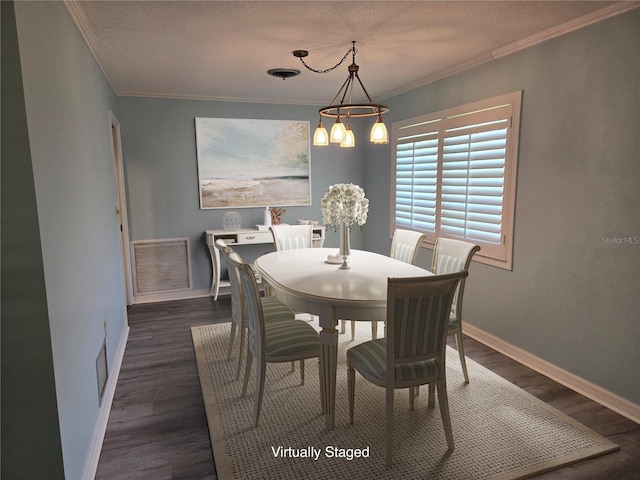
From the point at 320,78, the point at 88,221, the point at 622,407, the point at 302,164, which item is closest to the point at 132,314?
the point at 88,221

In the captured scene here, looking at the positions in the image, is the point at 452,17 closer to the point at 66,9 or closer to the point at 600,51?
the point at 600,51

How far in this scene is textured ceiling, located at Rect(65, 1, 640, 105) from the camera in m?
2.32

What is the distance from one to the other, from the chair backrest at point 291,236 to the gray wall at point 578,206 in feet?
5.51

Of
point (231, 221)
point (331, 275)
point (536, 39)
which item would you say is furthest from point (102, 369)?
point (536, 39)

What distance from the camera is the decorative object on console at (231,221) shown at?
16.5 feet

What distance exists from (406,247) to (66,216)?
2.51 m

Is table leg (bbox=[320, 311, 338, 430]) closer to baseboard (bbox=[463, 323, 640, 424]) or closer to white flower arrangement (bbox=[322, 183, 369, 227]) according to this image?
white flower arrangement (bbox=[322, 183, 369, 227])

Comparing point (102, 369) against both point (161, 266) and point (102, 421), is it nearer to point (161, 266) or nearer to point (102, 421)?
point (102, 421)

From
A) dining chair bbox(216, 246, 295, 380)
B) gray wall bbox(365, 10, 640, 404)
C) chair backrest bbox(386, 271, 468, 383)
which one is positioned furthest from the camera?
dining chair bbox(216, 246, 295, 380)

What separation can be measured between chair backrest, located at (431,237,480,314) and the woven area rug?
635 mm

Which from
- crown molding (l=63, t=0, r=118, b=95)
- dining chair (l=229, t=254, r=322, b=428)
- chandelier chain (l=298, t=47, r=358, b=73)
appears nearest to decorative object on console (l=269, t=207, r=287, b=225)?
chandelier chain (l=298, t=47, r=358, b=73)

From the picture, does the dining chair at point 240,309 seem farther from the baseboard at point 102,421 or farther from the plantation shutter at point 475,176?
the plantation shutter at point 475,176

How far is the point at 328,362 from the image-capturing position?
2258mm

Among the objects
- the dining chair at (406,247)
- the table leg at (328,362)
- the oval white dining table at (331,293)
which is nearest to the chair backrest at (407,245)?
the dining chair at (406,247)
